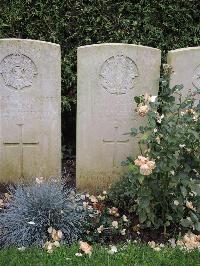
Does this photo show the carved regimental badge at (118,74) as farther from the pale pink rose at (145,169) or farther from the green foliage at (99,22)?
the green foliage at (99,22)

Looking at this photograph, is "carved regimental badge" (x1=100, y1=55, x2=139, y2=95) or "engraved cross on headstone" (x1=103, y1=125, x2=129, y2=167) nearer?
"carved regimental badge" (x1=100, y1=55, x2=139, y2=95)

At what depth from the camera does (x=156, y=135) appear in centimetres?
388

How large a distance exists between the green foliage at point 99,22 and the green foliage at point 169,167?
1.78 m

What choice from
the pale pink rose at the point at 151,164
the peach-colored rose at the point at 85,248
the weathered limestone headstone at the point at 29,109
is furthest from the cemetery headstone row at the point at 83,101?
the peach-colored rose at the point at 85,248

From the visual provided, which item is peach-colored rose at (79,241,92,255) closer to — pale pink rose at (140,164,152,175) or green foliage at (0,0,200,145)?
pale pink rose at (140,164,152,175)

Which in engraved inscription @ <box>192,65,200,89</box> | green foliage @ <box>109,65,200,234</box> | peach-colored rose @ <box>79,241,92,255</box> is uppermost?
engraved inscription @ <box>192,65,200,89</box>

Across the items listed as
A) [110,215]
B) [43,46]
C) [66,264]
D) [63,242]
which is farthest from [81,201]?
[43,46]

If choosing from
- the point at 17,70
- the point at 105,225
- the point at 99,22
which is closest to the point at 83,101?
the point at 17,70

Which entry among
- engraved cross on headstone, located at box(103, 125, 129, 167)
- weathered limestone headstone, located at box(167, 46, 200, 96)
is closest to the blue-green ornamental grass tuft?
engraved cross on headstone, located at box(103, 125, 129, 167)

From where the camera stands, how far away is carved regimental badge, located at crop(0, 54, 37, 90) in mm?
4480

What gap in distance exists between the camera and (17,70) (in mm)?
4500

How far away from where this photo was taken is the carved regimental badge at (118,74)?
450 centimetres

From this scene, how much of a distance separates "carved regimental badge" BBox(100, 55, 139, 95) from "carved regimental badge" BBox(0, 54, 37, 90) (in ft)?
1.98

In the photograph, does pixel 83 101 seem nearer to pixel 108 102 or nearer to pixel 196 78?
pixel 108 102
